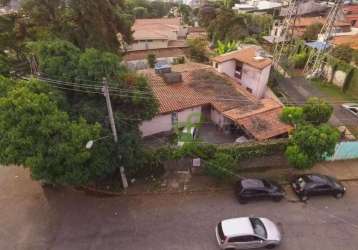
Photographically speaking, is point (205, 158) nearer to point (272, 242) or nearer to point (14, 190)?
point (272, 242)

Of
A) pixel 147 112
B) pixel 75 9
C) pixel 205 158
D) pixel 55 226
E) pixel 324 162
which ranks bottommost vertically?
pixel 55 226

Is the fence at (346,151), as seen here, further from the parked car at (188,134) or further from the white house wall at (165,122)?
the white house wall at (165,122)

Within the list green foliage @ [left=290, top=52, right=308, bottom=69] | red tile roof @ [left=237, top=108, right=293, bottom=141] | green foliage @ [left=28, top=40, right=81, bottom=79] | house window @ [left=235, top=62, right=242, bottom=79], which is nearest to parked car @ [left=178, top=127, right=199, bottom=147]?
red tile roof @ [left=237, top=108, right=293, bottom=141]

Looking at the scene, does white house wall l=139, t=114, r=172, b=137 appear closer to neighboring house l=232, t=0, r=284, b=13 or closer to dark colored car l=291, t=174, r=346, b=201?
dark colored car l=291, t=174, r=346, b=201

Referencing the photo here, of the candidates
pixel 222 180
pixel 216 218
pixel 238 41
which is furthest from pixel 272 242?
pixel 238 41

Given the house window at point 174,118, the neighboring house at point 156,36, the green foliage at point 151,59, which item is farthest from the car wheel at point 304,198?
the neighboring house at point 156,36
